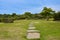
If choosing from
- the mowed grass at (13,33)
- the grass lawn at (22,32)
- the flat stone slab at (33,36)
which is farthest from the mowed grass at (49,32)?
the mowed grass at (13,33)

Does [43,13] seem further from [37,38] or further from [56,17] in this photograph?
[37,38]

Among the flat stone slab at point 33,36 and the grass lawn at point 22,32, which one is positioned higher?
the flat stone slab at point 33,36

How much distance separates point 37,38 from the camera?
9.69 meters

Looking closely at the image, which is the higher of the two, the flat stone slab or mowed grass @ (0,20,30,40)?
the flat stone slab

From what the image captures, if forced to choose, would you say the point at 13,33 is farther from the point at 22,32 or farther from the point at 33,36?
the point at 33,36

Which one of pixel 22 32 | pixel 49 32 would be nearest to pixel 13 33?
pixel 22 32

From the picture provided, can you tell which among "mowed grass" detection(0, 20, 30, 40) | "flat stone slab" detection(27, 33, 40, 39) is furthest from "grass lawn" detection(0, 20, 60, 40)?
"flat stone slab" detection(27, 33, 40, 39)

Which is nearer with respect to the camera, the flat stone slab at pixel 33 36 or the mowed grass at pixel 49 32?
the flat stone slab at pixel 33 36

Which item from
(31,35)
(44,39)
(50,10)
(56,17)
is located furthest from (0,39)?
(50,10)

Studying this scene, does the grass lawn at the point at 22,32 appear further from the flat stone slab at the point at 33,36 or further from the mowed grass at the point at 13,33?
the flat stone slab at the point at 33,36

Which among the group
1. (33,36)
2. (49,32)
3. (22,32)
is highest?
(33,36)

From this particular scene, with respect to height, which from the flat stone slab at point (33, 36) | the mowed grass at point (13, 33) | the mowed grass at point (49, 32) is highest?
the flat stone slab at point (33, 36)

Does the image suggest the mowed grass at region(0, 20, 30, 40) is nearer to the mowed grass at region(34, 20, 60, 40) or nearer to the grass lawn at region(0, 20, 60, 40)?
the grass lawn at region(0, 20, 60, 40)

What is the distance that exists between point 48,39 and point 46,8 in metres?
78.0
